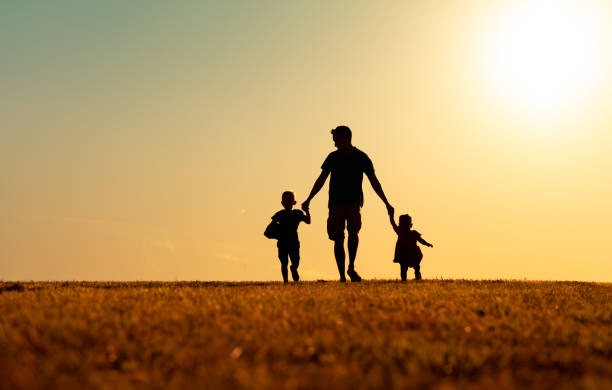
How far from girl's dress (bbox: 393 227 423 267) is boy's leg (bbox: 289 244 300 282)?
344cm

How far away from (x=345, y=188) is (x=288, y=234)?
2.82 meters

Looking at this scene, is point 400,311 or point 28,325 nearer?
point 28,325

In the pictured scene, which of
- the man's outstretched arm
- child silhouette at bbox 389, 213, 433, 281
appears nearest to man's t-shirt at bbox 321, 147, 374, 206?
the man's outstretched arm

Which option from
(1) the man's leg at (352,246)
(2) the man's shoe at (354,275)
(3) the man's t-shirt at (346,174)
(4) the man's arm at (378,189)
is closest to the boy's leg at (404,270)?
(4) the man's arm at (378,189)

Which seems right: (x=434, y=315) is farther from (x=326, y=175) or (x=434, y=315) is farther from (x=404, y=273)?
(x=404, y=273)

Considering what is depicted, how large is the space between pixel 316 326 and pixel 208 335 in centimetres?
109

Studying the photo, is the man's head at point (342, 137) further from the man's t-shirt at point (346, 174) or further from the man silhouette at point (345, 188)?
the man's t-shirt at point (346, 174)

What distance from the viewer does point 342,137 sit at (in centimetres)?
1352

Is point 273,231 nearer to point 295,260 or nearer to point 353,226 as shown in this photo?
point 295,260

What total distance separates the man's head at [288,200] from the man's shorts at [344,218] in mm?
2466

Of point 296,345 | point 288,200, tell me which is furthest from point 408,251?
point 296,345

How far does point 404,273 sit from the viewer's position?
18.0m

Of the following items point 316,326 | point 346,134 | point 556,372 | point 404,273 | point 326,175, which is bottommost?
point 556,372

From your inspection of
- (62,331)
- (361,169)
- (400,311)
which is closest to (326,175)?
(361,169)
